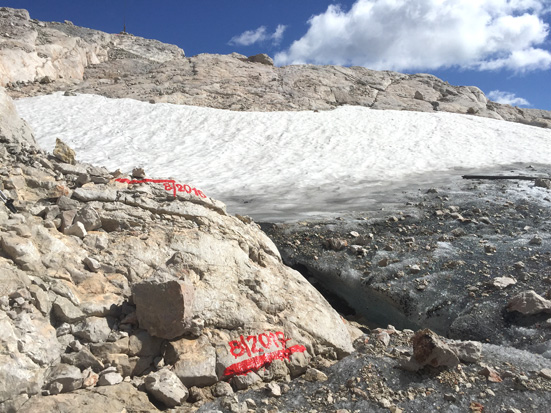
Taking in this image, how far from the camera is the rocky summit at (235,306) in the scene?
371cm

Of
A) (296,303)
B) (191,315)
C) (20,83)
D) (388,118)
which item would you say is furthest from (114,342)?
(20,83)

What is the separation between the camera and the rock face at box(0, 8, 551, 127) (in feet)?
72.6

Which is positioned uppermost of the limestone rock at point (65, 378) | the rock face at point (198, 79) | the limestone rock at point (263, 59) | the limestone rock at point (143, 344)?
the limestone rock at point (263, 59)

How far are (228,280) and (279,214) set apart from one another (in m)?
5.61

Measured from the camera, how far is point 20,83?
851 inches

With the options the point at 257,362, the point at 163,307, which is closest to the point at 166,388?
the point at 163,307

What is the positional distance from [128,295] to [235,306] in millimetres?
1182

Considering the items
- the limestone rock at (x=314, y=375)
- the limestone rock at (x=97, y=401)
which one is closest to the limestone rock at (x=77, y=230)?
the limestone rock at (x=97, y=401)

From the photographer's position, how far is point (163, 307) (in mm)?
4027

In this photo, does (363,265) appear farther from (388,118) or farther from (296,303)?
(388,118)

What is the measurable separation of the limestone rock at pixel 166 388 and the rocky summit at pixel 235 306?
1 cm

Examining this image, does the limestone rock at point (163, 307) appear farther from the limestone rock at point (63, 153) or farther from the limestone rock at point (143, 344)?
the limestone rock at point (63, 153)

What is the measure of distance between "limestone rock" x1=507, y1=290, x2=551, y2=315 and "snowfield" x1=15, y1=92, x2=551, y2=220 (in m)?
5.16

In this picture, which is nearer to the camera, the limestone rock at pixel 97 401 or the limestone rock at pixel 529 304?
the limestone rock at pixel 97 401
